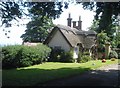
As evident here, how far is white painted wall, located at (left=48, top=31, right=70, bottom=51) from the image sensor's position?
138ft

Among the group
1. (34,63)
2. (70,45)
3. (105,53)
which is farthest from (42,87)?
(105,53)

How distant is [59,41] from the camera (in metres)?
42.4

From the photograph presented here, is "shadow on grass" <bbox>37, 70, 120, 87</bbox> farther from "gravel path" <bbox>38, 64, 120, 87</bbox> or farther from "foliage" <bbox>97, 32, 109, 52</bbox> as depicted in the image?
"foliage" <bbox>97, 32, 109, 52</bbox>

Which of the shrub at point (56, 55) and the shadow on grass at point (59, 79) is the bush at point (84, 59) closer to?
the shrub at point (56, 55)

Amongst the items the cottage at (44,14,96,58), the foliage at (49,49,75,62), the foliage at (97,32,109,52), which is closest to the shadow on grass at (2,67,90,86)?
the foliage at (49,49,75,62)

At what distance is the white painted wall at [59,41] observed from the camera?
42.0m

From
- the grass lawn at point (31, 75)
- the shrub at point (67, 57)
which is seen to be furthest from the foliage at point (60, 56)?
the grass lawn at point (31, 75)

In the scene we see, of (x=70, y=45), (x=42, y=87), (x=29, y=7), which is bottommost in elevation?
(x=42, y=87)

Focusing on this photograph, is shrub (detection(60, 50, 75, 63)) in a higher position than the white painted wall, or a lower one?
lower

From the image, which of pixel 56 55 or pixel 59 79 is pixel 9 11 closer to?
pixel 59 79

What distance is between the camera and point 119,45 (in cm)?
6291

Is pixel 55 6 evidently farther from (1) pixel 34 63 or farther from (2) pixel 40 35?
(2) pixel 40 35

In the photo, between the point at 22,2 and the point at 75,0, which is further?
the point at 75,0

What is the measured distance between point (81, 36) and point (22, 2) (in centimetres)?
3134
